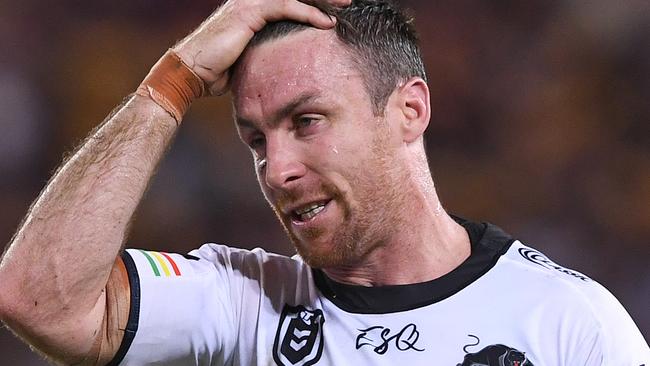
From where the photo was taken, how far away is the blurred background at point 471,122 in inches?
192

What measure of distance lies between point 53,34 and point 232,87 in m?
2.94

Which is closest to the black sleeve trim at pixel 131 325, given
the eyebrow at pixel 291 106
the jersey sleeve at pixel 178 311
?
the jersey sleeve at pixel 178 311

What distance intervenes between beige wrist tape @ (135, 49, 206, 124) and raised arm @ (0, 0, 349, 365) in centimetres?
1

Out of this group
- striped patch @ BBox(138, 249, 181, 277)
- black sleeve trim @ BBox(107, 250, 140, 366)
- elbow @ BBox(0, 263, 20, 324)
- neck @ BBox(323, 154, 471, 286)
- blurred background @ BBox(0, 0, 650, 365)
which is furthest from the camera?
blurred background @ BBox(0, 0, 650, 365)

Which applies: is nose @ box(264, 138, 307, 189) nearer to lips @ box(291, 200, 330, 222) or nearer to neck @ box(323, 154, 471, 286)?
lips @ box(291, 200, 330, 222)

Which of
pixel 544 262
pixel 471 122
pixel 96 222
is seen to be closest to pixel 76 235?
pixel 96 222

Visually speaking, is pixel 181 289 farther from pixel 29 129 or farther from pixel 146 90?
pixel 29 129

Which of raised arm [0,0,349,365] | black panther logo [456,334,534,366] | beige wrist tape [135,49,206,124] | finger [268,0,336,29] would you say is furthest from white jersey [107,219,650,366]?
finger [268,0,336,29]

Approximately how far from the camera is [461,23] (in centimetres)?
517

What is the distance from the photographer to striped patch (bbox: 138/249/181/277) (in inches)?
89.3

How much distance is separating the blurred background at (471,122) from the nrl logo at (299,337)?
2.43 meters

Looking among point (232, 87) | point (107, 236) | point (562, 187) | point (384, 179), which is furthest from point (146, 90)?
point (562, 187)

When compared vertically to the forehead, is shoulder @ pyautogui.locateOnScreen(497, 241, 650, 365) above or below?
below

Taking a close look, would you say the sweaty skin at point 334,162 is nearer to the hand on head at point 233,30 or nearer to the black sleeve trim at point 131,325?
the hand on head at point 233,30
